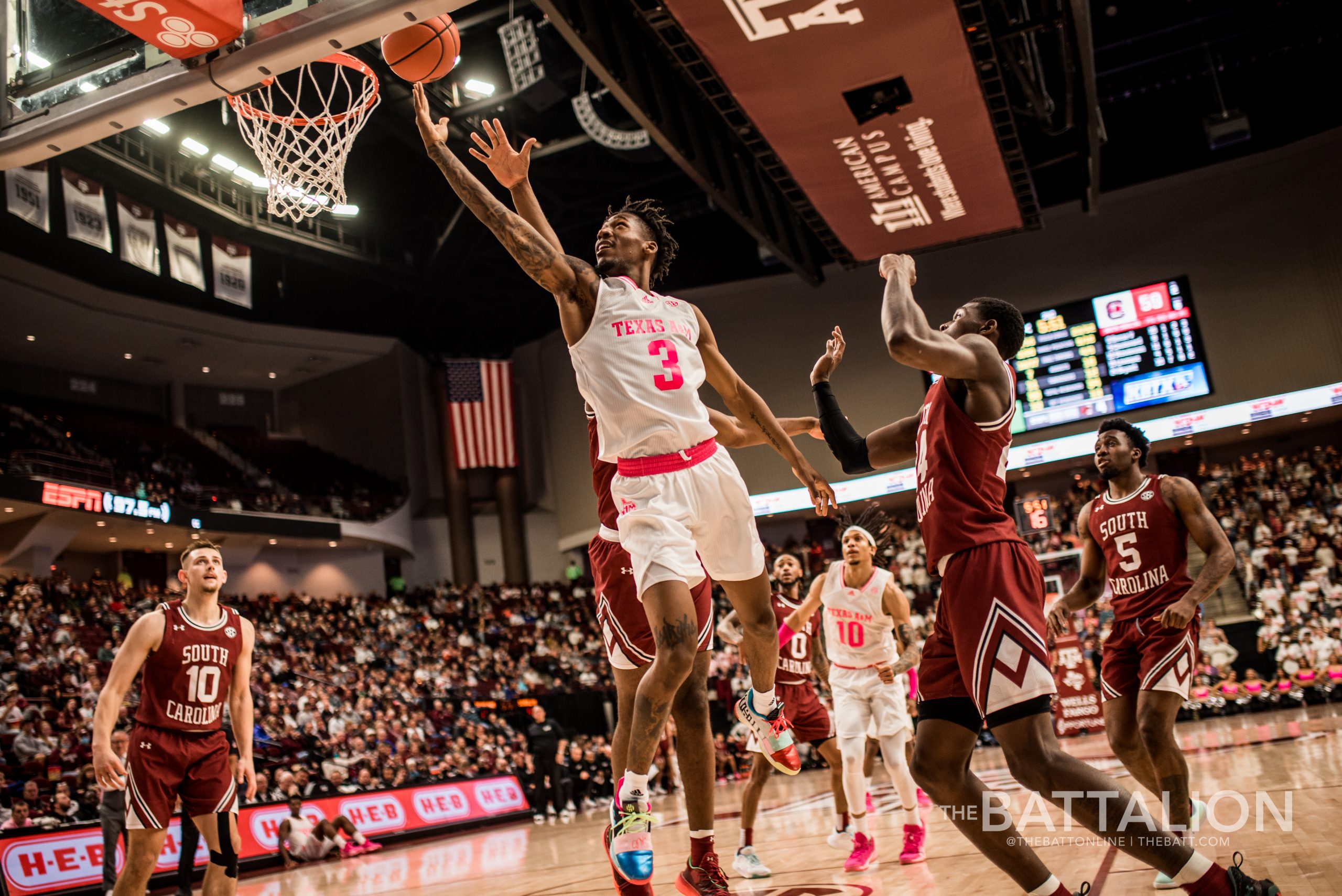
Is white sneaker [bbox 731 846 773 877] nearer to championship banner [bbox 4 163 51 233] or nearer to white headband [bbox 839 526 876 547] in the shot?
white headband [bbox 839 526 876 547]

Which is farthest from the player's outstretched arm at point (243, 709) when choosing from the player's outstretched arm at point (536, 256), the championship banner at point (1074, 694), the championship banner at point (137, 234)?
the championship banner at point (137, 234)

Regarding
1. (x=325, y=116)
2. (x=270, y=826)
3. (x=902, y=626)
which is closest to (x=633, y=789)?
(x=902, y=626)

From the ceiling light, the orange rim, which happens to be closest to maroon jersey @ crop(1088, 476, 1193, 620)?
the orange rim

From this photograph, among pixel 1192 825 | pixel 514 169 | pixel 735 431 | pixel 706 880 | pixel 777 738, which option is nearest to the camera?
pixel 706 880

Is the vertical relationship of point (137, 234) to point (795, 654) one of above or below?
above

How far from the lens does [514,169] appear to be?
4.14 metres

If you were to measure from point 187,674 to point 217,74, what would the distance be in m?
3.18

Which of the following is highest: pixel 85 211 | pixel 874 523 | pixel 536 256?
pixel 85 211

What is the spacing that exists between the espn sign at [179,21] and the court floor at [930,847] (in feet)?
17.0

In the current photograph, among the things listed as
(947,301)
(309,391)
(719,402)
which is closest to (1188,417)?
(947,301)

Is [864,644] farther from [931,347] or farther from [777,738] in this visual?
[931,347]

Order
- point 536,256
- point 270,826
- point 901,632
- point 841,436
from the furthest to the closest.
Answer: point 270,826, point 901,632, point 841,436, point 536,256

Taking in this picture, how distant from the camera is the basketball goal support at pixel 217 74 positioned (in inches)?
205

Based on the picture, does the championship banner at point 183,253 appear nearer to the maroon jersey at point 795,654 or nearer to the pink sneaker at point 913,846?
the maroon jersey at point 795,654
